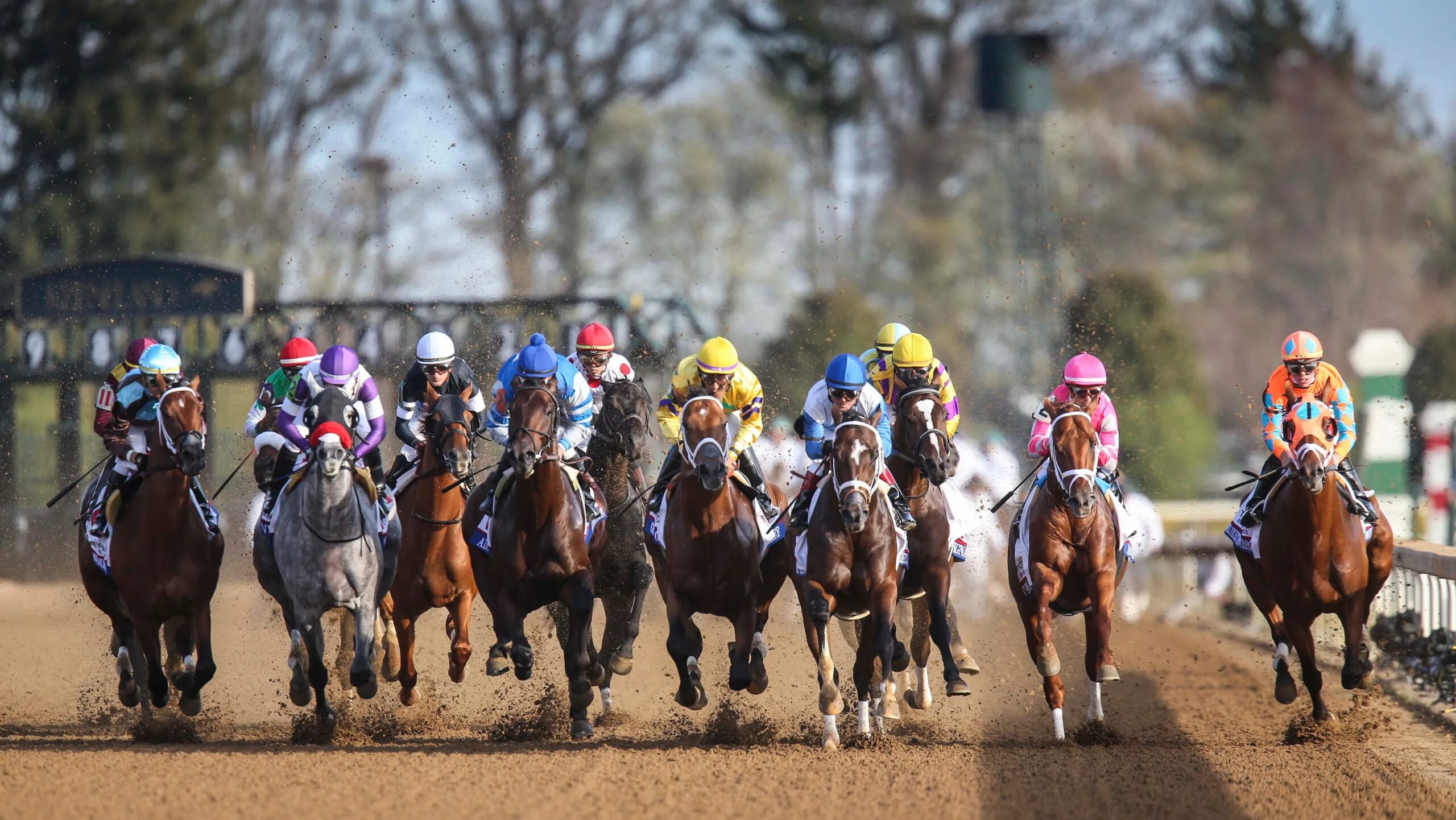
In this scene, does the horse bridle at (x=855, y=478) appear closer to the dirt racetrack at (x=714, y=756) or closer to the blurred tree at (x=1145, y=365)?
the dirt racetrack at (x=714, y=756)

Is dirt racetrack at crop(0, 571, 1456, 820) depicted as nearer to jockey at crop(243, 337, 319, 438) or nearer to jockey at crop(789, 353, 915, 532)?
jockey at crop(789, 353, 915, 532)

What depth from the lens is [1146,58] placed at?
36.8 metres

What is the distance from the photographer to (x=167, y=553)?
30.7 feet

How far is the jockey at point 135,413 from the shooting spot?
31.4ft

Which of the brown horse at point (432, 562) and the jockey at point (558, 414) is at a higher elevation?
the jockey at point (558, 414)

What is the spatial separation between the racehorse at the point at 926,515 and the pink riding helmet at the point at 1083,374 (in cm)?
76

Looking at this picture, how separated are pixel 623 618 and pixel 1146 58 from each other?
97.0ft

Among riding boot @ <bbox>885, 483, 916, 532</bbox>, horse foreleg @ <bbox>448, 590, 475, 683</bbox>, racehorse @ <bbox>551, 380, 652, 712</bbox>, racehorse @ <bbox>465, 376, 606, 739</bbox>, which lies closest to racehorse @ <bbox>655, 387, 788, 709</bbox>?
racehorse @ <bbox>465, 376, 606, 739</bbox>

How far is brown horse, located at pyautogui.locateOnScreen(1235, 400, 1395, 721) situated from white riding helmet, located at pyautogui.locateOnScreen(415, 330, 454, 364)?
4825 mm

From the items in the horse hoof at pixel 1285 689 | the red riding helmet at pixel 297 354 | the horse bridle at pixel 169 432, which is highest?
the red riding helmet at pixel 297 354

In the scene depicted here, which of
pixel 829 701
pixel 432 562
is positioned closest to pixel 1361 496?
pixel 829 701

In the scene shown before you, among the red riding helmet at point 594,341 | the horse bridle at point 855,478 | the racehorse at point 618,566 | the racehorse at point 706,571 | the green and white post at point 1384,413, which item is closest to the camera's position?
the horse bridle at point 855,478

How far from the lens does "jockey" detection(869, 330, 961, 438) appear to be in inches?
390

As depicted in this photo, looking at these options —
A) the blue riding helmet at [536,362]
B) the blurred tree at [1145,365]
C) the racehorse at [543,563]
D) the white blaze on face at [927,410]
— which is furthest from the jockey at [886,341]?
the blurred tree at [1145,365]
